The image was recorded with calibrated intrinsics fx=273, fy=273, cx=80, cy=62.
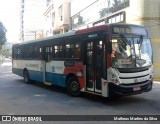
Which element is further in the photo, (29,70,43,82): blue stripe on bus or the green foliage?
the green foliage

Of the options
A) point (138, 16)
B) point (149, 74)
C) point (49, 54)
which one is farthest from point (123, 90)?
point (138, 16)

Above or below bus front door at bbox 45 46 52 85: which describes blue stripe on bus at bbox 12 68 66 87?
below

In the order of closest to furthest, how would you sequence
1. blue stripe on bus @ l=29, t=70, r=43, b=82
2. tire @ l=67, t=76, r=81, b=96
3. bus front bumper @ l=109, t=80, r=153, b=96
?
bus front bumper @ l=109, t=80, r=153, b=96
tire @ l=67, t=76, r=81, b=96
blue stripe on bus @ l=29, t=70, r=43, b=82

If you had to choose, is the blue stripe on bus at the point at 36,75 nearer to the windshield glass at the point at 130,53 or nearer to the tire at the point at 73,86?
the tire at the point at 73,86

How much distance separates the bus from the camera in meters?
9.52

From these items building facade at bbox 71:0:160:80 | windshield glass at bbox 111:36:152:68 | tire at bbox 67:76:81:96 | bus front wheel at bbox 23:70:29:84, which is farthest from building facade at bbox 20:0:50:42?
windshield glass at bbox 111:36:152:68

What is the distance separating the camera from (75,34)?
11727 mm

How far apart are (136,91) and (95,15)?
18261 millimetres

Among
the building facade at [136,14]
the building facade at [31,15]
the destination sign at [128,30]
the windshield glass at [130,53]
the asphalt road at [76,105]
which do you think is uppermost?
the building facade at [31,15]

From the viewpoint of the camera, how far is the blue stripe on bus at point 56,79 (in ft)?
41.5

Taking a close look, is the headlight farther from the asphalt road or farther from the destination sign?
the destination sign

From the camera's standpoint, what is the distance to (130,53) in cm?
979

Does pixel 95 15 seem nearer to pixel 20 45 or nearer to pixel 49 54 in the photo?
pixel 20 45

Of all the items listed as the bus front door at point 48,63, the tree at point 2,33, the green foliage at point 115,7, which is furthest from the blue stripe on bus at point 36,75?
the tree at point 2,33
